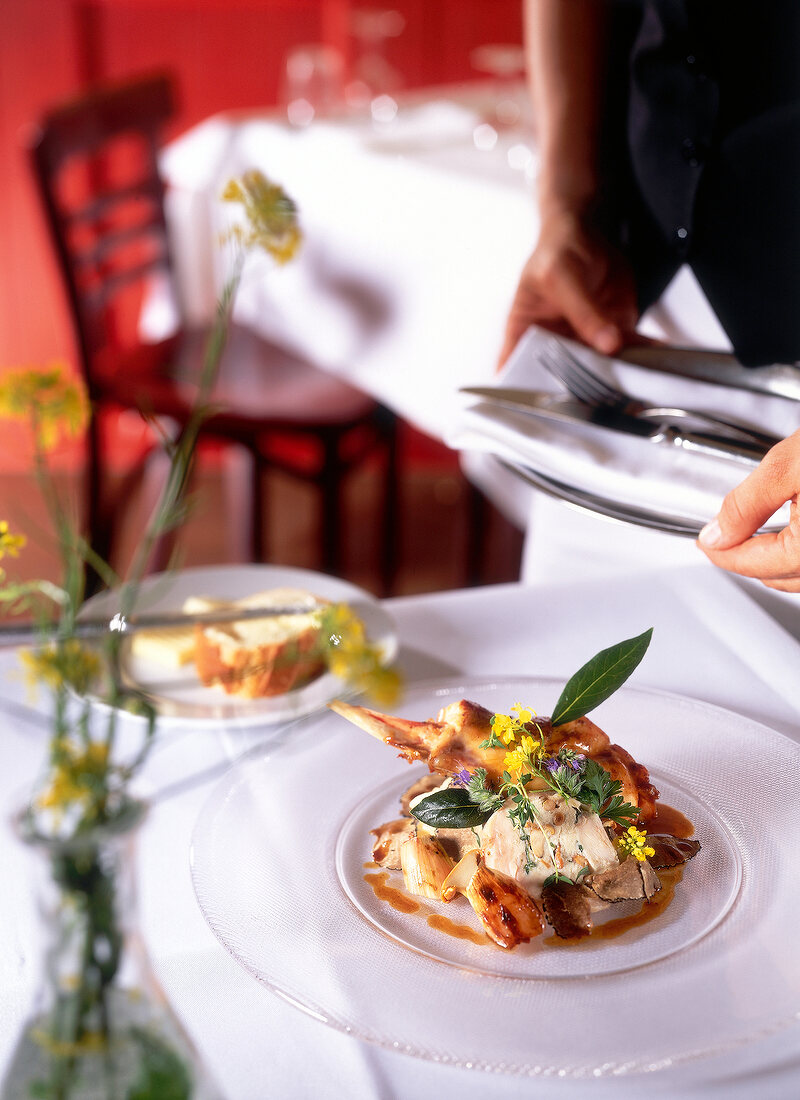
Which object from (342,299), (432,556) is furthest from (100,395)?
(432,556)

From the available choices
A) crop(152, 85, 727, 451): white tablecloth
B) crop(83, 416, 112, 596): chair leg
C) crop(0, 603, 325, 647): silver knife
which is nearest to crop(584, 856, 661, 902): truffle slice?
crop(0, 603, 325, 647): silver knife

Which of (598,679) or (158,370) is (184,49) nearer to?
(158,370)

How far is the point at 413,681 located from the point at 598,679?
21cm

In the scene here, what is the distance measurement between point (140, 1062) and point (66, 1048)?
2 centimetres

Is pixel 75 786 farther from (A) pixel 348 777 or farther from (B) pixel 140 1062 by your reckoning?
(A) pixel 348 777

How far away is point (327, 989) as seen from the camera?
1.25 feet

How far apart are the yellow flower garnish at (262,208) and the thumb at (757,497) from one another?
0.88 ft

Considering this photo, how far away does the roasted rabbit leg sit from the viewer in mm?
468

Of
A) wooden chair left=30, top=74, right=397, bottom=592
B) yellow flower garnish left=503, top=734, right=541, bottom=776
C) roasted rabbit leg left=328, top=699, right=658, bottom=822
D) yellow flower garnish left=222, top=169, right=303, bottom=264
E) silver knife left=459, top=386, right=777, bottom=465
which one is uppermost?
yellow flower garnish left=222, top=169, right=303, bottom=264

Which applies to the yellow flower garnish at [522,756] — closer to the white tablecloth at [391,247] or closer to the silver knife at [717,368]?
the silver knife at [717,368]

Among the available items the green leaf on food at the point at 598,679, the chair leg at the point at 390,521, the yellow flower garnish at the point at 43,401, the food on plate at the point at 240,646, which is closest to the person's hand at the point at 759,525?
the green leaf on food at the point at 598,679

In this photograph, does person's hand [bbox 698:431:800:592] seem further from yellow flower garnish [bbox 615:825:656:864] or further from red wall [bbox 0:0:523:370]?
red wall [bbox 0:0:523:370]

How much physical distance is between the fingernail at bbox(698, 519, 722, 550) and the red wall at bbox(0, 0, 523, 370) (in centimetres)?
263

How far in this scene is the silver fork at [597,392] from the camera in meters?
0.80
